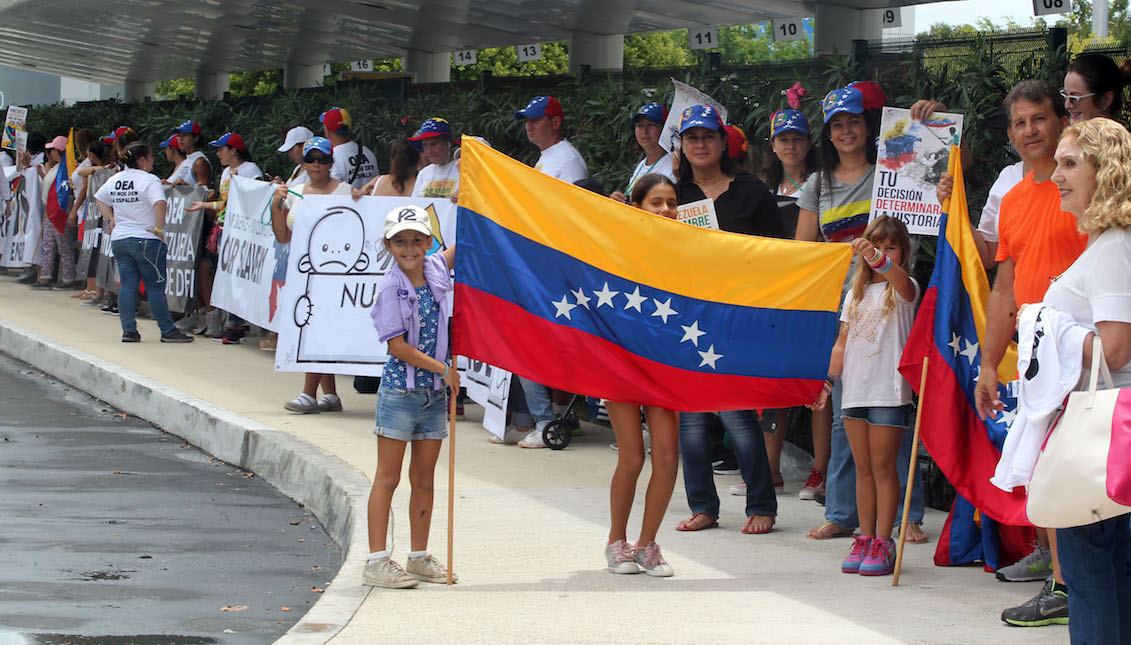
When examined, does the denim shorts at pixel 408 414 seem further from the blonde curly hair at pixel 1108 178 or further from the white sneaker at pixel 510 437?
the white sneaker at pixel 510 437

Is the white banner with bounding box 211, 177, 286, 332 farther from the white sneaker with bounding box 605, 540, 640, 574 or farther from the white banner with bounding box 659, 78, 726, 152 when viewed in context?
the white sneaker with bounding box 605, 540, 640, 574

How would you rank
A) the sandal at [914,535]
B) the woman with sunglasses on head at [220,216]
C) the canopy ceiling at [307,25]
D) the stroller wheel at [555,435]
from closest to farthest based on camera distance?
1. the sandal at [914,535]
2. the stroller wheel at [555,435]
3. the woman with sunglasses on head at [220,216]
4. the canopy ceiling at [307,25]

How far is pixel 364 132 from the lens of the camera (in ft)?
51.3

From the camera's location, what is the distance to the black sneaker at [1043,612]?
563cm

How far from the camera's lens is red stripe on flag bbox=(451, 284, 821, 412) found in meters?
6.56

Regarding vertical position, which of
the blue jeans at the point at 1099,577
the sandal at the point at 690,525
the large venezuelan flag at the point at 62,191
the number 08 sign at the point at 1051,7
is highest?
the number 08 sign at the point at 1051,7

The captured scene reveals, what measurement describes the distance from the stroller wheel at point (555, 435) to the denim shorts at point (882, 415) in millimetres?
3344

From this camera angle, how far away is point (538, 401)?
10.1m

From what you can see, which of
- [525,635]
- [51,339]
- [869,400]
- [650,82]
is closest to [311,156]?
[650,82]

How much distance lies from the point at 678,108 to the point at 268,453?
3.45 metres

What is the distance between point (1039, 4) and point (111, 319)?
11.6m

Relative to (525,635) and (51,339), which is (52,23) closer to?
(51,339)

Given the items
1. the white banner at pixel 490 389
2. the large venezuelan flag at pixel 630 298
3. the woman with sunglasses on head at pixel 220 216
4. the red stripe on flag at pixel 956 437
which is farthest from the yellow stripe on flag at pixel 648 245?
the woman with sunglasses on head at pixel 220 216

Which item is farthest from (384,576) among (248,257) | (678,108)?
(248,257)
